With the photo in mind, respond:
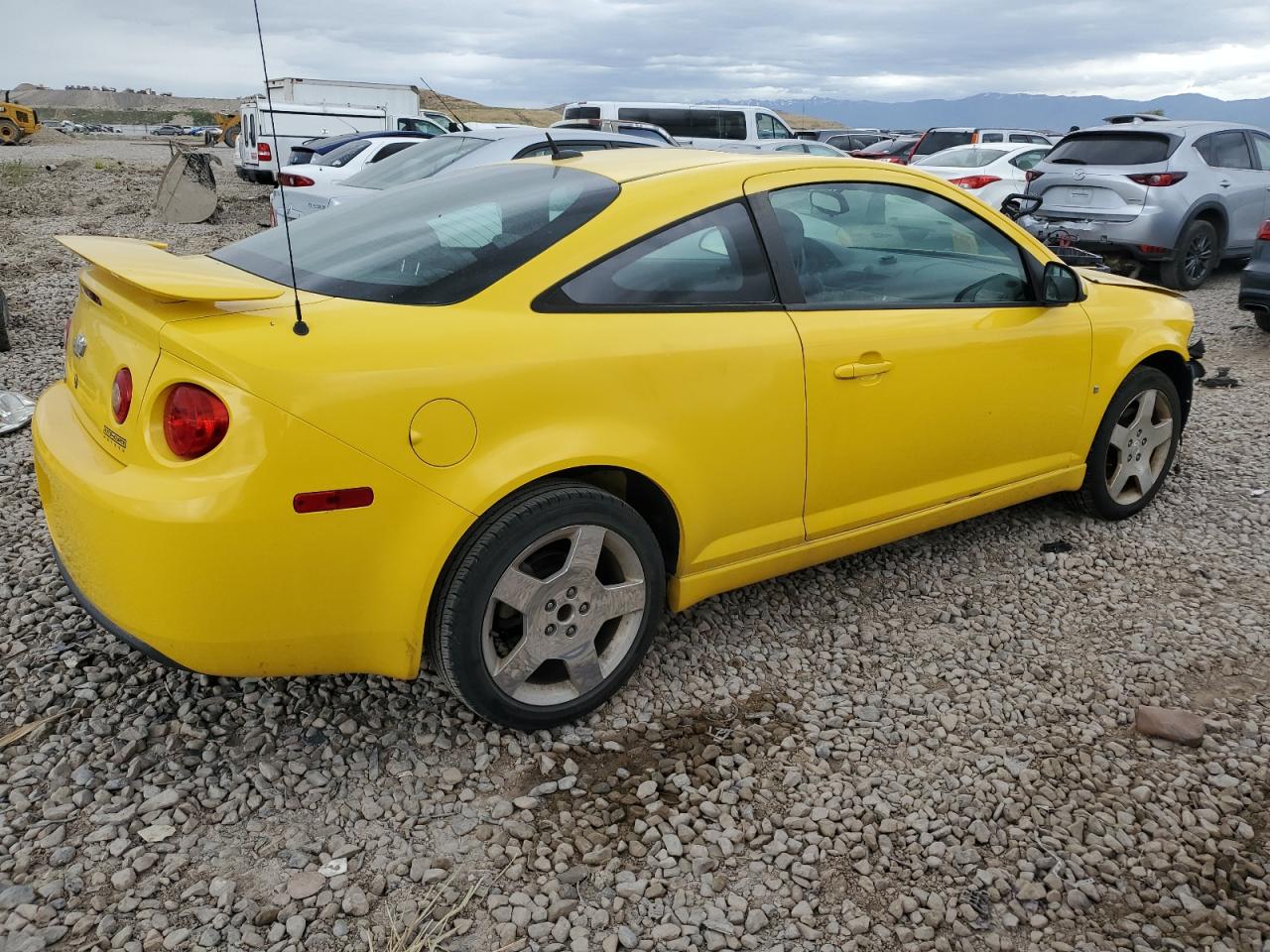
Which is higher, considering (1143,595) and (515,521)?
(515,521)

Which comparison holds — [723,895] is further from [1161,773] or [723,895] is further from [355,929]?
[1161,773]

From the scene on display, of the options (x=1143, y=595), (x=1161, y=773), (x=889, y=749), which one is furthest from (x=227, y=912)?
(x=1143, y=595)

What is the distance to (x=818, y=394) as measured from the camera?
300cm

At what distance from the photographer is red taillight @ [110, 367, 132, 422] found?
235 cm

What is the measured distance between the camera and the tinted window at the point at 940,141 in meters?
18.6

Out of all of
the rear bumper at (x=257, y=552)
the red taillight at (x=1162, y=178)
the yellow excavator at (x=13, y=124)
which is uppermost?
the yellow excavator at (x=13, y=124)

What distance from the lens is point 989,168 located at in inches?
476

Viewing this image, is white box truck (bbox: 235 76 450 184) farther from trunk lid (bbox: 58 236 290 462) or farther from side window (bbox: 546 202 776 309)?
side window (bbox: 546 202 776 309)

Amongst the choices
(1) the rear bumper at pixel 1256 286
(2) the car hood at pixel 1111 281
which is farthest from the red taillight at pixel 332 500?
(1) the rear bumper at pixel 1256 286

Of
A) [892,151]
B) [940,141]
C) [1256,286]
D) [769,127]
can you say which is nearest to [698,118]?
[769,127]

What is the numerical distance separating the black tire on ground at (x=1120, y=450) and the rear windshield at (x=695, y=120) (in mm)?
13574

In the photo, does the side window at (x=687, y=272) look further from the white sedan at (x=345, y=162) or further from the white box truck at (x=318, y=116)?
the white box truck at (x=318, y=116)

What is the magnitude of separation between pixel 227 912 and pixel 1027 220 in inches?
394

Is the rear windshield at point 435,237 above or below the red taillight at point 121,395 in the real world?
above
